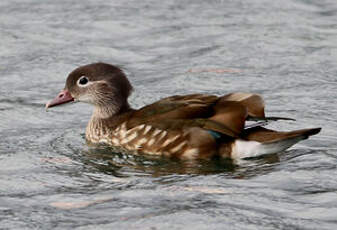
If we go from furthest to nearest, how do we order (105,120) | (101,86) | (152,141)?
(101,86) < (105,120) < (152,141)

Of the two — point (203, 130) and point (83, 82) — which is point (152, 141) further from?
point (83, 82)

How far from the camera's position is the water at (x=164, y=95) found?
7.78 meters

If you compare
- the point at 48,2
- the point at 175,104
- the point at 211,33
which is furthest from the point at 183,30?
the point at 175,104

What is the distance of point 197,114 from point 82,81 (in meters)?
1.84

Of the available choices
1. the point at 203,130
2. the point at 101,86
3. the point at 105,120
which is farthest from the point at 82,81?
the point at 203,130

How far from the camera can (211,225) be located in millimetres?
7355

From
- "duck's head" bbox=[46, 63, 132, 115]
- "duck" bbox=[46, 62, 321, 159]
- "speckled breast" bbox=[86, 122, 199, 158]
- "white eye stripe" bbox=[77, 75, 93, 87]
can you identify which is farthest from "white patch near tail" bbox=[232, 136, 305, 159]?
"white eye stripe" bbox=[77, 75, 93, 87]

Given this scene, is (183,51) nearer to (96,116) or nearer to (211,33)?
(211,33)

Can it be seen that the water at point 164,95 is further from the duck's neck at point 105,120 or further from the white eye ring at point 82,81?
the white eye ring at point 82,81

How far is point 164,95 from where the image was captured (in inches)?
488

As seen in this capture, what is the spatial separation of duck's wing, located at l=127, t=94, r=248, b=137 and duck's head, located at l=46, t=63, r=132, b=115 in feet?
3.08

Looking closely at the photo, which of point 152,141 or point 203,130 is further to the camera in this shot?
point 152,141

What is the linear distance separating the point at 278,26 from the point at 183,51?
73.9 inches

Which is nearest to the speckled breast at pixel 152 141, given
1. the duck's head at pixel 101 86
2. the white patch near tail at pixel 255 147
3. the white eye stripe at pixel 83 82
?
the white patch near tail at pixel 255 147
